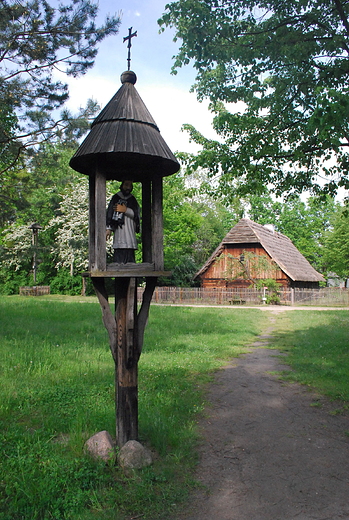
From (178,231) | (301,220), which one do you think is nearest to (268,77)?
(178,231)

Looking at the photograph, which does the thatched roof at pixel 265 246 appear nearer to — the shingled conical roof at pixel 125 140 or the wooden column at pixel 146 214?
the wooden column at pixel 146 214

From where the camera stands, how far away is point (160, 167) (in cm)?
532

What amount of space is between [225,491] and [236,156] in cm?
797

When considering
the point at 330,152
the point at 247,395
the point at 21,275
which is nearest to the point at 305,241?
the point at 21,275

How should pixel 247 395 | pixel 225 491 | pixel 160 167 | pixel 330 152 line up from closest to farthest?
pixel 225 491
pixel 160 167
pixel 247 395
pixel 330 152

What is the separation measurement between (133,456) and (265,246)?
30994mm

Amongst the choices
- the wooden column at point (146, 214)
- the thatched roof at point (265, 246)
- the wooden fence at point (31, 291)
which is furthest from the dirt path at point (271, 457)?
the wooden fence at point (31, 291)

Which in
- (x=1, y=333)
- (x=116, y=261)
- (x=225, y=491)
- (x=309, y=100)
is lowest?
(x=225, y=491)

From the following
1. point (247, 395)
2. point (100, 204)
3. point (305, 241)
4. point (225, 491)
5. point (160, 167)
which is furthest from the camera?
point (305, 241)

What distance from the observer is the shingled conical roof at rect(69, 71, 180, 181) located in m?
4.66

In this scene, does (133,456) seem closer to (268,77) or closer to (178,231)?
(268,77)

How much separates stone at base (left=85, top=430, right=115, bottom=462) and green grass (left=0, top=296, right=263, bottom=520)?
0.30 feet

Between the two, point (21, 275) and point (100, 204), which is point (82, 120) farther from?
point (21, 275)

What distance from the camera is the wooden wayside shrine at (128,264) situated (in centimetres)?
468
